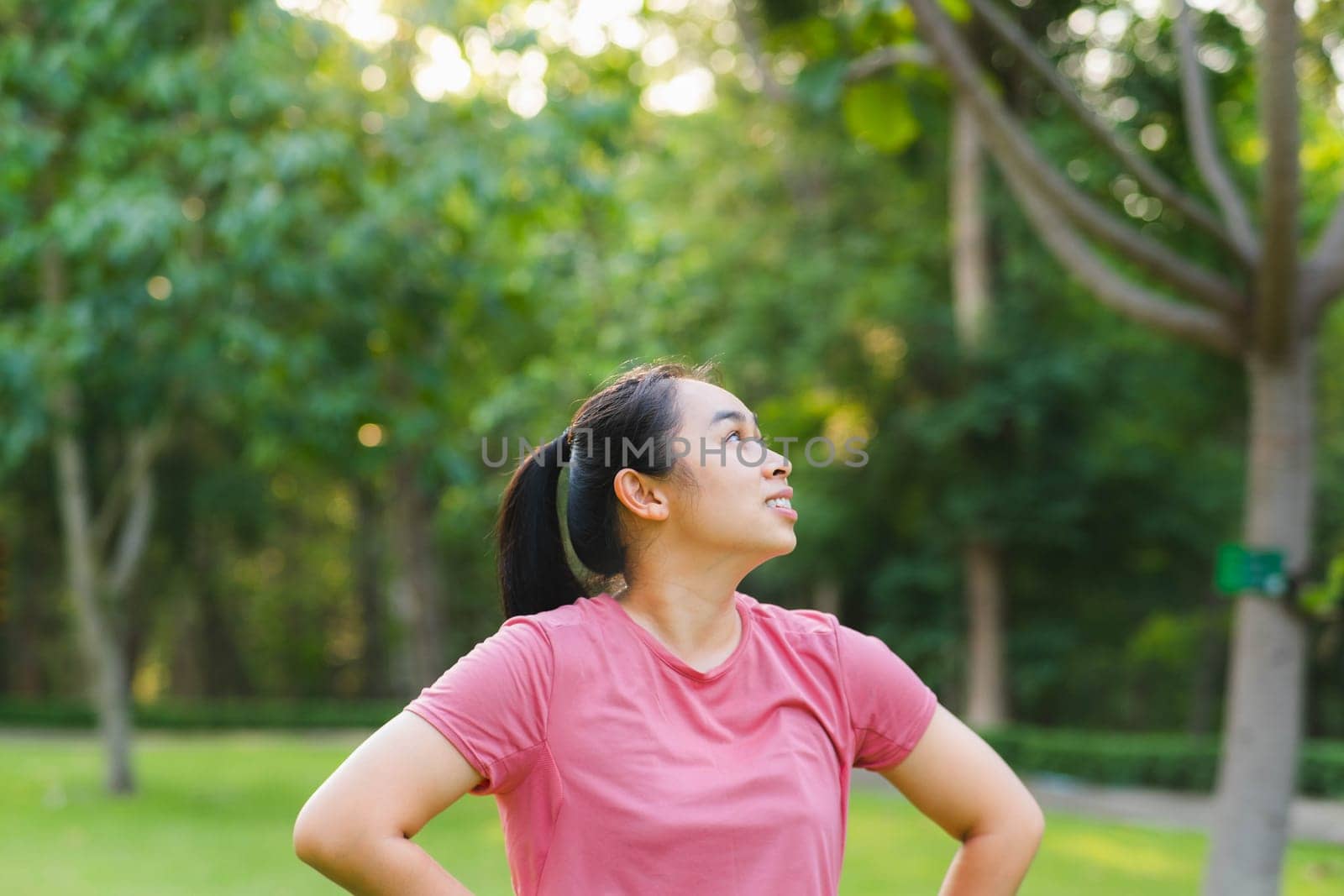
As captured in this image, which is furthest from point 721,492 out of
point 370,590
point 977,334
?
point 370,590

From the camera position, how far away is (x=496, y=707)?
1.54 m

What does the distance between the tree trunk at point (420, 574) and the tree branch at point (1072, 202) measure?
42.4 ft

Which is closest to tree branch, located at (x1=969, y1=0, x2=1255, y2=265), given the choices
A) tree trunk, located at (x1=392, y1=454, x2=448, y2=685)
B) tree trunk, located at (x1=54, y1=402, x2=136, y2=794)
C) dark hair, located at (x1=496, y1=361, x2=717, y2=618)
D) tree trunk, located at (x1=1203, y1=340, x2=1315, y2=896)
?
tree trunk, located at (x1=1203, y1=340, x2=1315, y2=896)

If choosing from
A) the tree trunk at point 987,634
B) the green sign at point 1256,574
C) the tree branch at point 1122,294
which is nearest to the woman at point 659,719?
the green sign at point 1256,574

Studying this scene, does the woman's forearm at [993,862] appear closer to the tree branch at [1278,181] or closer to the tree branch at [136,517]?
the tree branch at [1278,181]

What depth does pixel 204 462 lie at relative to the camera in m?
18.7

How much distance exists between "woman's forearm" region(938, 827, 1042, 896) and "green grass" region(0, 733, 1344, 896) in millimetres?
5842

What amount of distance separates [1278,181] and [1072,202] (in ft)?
2.04

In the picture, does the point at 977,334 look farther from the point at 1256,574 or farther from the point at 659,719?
the point at 659,719

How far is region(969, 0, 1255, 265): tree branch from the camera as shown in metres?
4.19

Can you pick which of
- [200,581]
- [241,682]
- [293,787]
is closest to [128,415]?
[293,787]

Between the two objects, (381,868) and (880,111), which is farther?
(880,111)

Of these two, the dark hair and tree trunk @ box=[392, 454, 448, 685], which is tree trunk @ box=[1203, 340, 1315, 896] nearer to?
the dark hair

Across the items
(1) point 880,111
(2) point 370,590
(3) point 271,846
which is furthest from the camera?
(2) point 370,590
